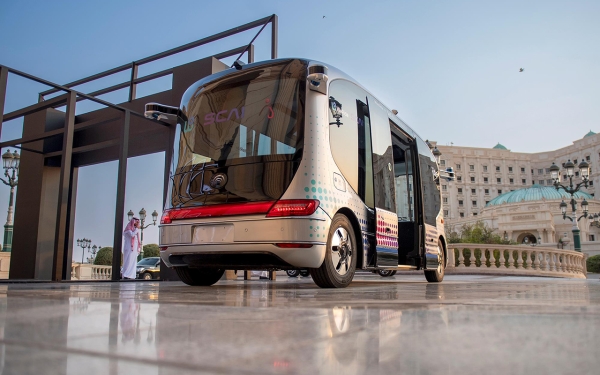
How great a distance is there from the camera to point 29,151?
13.1 m

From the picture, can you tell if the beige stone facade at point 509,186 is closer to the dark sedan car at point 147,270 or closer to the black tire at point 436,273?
the dark sedan car at point 147,270

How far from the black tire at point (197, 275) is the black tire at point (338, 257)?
1987 mm

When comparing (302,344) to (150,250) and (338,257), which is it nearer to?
(338,257)

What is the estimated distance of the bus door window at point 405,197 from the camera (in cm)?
795

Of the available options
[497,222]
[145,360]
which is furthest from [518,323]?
[497,222]

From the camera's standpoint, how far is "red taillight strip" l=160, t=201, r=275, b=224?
16.8 feet

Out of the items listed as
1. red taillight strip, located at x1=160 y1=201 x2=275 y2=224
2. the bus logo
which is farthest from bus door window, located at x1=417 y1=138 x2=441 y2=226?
the bus logo

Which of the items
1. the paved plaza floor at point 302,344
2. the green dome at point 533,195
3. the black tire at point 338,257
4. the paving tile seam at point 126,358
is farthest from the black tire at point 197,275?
the green dome at point 533,195

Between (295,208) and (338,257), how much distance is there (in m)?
0.92

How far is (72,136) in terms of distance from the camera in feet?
32.1

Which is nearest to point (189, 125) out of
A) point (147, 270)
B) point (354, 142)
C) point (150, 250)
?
point (354, 142)

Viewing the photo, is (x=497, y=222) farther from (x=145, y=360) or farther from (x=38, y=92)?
(x=145, y=360)

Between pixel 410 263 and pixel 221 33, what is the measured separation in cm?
778

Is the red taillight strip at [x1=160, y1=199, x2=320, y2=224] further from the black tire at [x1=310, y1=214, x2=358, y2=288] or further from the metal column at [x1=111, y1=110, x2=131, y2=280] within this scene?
the metal column at [x1=111, y1=110, x2=131, y2=280]
